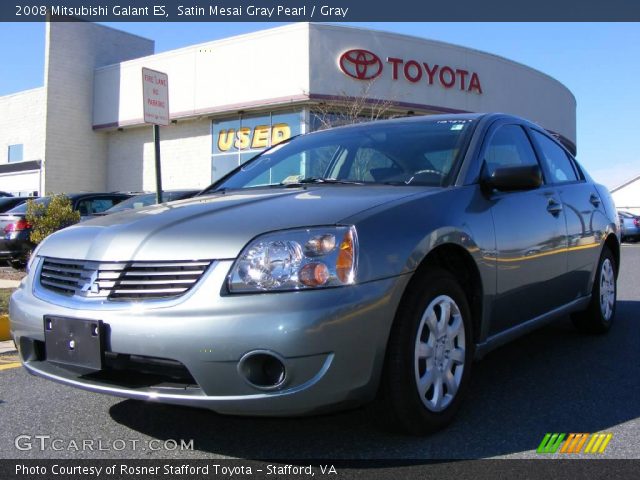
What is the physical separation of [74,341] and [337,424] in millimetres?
1258

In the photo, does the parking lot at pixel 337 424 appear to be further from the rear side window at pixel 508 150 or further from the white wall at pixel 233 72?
the white wall at pixel 233 72

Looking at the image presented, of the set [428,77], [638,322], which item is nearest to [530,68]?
[428,77]

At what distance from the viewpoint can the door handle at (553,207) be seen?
3968 mm

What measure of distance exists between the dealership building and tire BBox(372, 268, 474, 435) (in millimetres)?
15751

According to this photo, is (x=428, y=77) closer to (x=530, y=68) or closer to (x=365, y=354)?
(x=530, y=68)

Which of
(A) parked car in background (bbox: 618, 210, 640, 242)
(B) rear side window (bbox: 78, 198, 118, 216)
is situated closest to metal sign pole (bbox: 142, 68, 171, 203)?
(B) rear side window (bbox: 78, 198, 118, 216)

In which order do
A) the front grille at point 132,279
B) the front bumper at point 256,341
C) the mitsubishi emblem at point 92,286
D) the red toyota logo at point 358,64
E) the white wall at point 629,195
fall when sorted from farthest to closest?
1. the white wall at point 629,195
2. the red toyota logo at point 358,64
3. the mitsubishi emblem at point 92,286
4. the front grille at point 132,279
5. the front bumper at point 256,341

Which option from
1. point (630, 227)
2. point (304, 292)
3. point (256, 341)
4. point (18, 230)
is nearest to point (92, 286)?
point (256, 341)

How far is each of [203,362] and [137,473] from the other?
0.58 m

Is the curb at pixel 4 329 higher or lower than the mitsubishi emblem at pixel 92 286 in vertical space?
lower

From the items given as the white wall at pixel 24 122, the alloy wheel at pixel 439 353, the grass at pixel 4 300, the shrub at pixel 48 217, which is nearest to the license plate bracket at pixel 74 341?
the alloy wheel at pixel 439 353

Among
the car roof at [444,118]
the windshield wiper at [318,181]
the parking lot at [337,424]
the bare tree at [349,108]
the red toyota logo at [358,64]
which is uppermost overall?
the red toyota logo at [358,64]

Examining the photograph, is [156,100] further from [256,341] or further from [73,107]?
[73,107]

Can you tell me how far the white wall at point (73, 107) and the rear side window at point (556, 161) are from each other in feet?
74.0
